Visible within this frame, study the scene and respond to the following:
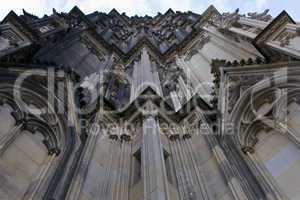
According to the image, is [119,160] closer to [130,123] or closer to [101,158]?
[101,158]

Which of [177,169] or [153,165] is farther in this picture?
[177,169]

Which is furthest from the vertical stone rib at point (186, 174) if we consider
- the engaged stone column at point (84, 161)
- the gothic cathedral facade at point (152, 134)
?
the engaged stone column at point (84, 161)

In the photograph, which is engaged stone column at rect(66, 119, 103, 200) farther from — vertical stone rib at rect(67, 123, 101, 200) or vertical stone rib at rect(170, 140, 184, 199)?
vertical stone rib at rect(170, 140, 184, 199)

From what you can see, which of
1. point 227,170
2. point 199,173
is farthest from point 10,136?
point 227,170

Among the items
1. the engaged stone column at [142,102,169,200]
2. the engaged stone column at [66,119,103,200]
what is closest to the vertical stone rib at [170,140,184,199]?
the engaged stone column at [142,102,169,200]

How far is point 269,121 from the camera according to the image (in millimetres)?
8750

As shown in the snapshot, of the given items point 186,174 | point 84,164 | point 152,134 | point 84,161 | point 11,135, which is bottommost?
point 186,174

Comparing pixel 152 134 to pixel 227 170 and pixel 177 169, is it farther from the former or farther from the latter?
pixel 227 170

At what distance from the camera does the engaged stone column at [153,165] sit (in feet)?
18.2

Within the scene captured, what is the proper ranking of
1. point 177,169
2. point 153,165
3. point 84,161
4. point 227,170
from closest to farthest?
point 153,165 < point 227,170 < point 84,161 < point 177,169

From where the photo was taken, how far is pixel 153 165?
20.8 ft

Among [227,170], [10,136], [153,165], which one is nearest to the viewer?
[153,165]

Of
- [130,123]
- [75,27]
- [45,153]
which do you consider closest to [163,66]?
[75,27]

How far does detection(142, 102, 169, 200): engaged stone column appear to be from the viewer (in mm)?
5559
